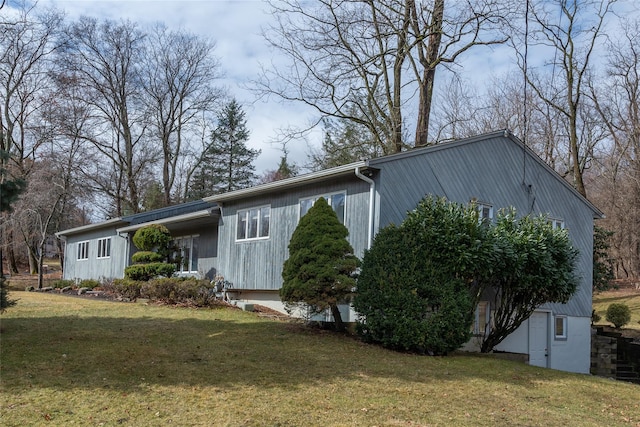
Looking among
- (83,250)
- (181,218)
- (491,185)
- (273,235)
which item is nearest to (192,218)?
(181,218)

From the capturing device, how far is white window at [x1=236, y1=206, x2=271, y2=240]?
55.9 ft

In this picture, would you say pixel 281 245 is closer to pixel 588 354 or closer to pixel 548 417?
pixel 548 417

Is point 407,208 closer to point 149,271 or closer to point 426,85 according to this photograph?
point 426,85

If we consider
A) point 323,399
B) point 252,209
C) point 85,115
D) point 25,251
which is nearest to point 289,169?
point 85,115

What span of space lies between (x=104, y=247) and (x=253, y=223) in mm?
12890

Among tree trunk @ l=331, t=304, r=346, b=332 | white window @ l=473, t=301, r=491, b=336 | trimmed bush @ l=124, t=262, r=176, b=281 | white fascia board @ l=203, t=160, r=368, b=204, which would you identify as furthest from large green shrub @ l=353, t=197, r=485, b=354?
trimmed bush @ l=124, t=262, r=176, b=281

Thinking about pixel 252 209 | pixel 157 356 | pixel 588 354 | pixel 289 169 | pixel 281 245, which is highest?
pixel 289 169

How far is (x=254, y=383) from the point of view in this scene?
8.34 metres

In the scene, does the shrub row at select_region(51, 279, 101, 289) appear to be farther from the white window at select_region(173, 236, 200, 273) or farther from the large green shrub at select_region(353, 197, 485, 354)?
the large green shrub at select_region(353, 197, 485, 354)

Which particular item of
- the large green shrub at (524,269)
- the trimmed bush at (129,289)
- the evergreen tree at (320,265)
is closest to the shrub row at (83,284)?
the trimmed bush at (129,289)

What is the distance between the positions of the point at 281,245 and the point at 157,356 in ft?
23.4

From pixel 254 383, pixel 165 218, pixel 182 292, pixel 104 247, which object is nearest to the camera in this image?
pixel 254 383

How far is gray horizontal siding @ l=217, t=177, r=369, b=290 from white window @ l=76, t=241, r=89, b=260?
1358 centimetres

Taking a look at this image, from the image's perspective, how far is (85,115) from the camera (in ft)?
108
